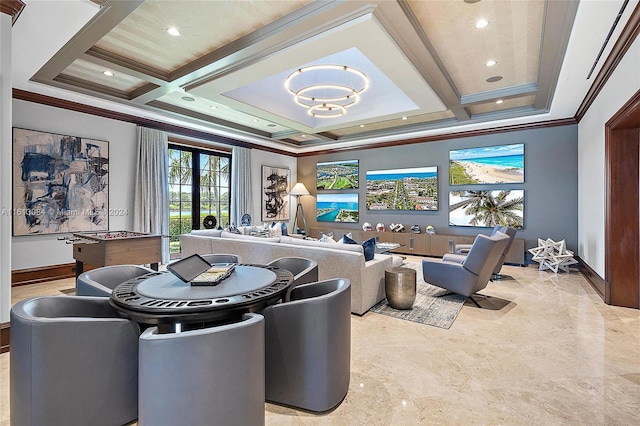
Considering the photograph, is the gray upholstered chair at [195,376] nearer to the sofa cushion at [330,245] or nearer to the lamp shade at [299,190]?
the sofa cushion at [330,245]

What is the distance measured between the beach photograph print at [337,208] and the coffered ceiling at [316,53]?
3110 mm

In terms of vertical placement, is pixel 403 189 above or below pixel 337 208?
above

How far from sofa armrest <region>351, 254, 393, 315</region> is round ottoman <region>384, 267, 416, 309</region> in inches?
5.5

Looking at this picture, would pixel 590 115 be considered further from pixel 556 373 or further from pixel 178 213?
pixel 178 213

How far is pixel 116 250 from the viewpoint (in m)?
3.72

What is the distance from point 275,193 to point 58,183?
15.6ft

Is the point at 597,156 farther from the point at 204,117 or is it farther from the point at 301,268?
the point at 204,117

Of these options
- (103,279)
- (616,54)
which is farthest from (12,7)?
(616,54)

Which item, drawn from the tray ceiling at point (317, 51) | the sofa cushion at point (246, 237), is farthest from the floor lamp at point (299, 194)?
the sofa cushion at point (246, 237)

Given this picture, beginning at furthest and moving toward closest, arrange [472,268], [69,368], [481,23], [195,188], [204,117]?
[195,188] < [204,117] < [472,268] < [481,23] < [69,368]

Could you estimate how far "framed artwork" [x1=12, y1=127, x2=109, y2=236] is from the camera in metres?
4.46

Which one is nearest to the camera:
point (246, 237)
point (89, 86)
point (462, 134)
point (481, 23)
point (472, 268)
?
point (481, 23)

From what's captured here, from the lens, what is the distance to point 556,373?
2.28m

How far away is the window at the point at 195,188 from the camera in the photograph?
6539 millimetres
